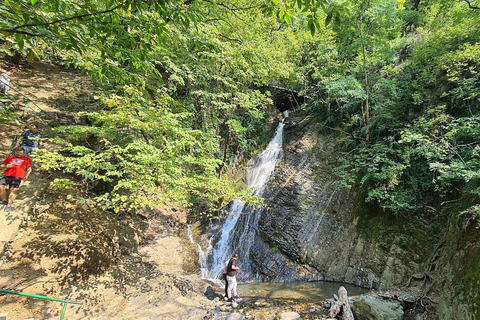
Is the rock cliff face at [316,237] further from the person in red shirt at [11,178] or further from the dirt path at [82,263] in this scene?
the person in red shirt at [11,178]

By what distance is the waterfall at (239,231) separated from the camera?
892 centimetres

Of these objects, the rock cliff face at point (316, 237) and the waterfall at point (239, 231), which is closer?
the rock cliff face at point (316, 237)

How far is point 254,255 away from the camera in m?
9.27

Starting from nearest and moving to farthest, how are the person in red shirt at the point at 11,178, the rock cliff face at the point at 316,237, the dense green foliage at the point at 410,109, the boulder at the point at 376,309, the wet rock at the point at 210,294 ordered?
the boulder at the point at 376,309, the person in red shirt at the point at 11,178, the wet rock at the point at 210,294, the dense green foliage at the point at 410,109, the rock cliff face at the point at 316,237

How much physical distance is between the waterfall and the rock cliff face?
38 centimetres

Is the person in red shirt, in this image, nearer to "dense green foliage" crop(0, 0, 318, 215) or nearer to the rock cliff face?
"dense green foliage" crop(0, 0, 318, 215)

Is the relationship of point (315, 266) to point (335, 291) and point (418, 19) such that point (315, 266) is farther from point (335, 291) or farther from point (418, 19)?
point (418, 19)

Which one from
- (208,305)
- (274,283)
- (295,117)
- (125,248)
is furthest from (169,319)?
(295,117)

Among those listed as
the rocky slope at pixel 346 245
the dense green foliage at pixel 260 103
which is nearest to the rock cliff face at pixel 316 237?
the rocky slope at pixel 346 245

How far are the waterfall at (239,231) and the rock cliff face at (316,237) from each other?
385 mm

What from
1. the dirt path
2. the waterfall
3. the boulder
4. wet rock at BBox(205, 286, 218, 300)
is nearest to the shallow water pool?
wet rock at BBox(205, 286, 218, 300)

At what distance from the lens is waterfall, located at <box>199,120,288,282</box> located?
8922 mm

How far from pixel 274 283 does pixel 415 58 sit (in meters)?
10.8

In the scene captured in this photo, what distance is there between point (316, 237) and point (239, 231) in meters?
3.37
